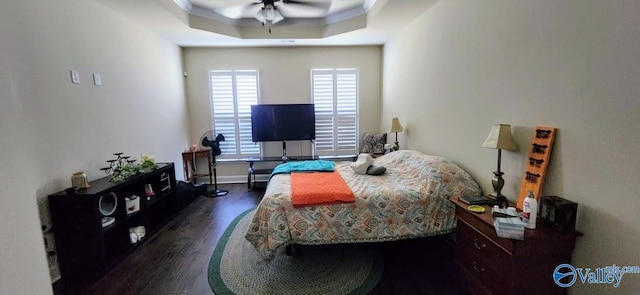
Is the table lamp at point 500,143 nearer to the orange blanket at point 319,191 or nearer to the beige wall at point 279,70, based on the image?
the orange blanket at point 319,191

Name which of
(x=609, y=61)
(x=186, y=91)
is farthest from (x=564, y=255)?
(x=186, y=91)

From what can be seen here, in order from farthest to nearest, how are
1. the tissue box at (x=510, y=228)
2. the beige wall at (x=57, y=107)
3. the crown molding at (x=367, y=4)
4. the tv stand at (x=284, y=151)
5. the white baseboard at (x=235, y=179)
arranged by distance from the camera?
the white baseboard at (x=235, y=179) < the tv stand at (x=284, y=151) < the crown molding at (x=367, y=4) < the tissue box at (x=510, y=228) < the beige wall at (x=57, y=107)

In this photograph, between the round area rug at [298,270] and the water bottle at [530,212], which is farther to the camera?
the round area rug at [298,270]

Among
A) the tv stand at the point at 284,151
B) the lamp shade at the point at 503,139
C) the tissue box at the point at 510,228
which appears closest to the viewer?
the tissue box at the point at 510,228

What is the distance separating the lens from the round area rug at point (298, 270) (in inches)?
78.5

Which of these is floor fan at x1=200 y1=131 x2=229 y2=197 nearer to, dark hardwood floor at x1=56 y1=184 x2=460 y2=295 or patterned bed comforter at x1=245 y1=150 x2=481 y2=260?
dark hardwood floor at x1=56 y1=184 x2=460 y2=295

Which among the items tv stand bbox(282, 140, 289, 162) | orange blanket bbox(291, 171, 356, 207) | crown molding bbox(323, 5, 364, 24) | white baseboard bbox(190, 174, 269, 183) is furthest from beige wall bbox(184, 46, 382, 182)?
orange blanket bbox(291, 171, 356, 207)

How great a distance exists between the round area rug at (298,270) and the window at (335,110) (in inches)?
109

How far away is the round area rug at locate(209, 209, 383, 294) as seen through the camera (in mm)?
1995

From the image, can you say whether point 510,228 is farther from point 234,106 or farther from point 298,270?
point 234,106

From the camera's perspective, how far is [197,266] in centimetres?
230

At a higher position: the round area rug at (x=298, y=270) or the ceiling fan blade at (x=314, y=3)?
the ceiling fan blade at (x=314, y=3)

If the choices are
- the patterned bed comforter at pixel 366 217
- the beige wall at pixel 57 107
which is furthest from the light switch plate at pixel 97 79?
the patterned bed comforter at pixel 366 217

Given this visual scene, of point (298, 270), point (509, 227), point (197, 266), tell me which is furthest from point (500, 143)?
Answer: point (197, 266)
